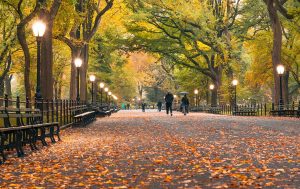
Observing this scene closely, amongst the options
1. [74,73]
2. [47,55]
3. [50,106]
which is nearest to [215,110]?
[74,73]

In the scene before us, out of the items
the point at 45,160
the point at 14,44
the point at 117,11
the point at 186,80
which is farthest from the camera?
the point at 186,80

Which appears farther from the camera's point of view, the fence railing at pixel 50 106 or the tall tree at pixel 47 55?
the tall tree at pixel 47 55

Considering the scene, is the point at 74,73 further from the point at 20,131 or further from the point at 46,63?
the point at 20,131

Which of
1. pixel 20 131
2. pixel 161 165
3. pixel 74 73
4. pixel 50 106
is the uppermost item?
pixel 74 73

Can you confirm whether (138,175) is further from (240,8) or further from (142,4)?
(240,8)

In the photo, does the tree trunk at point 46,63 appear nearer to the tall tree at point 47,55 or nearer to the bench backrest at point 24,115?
the tall tree at point 47,55

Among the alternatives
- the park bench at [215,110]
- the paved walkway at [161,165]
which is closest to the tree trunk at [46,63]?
the paved walkway at [161,165]

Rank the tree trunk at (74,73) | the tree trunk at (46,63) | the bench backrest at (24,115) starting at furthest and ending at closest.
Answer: the tree trunk at (74,73) < the tree trunk at (46,63) < the bench backrest at (24,115)

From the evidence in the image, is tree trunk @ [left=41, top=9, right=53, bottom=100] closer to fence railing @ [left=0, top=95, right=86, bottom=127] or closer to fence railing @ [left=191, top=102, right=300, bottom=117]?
fence railing @ [left=0, top=95, right=86, bottom=127]

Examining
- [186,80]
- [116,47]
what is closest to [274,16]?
[116,47]

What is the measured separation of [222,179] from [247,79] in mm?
51181

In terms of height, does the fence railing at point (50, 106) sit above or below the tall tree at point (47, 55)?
below

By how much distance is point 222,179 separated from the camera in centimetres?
884

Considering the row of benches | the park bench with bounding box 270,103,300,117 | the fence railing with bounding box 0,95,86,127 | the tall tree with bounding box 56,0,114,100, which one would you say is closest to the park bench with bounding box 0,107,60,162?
the row of benches
